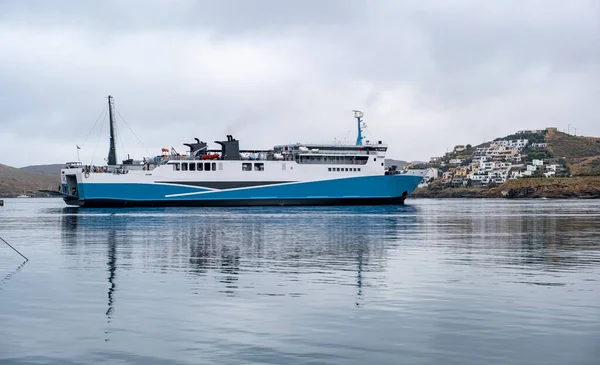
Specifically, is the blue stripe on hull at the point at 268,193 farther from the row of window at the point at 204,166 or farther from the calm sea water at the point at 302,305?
the calm sea water at the point at 302,305

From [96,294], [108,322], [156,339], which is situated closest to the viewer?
[156,339]

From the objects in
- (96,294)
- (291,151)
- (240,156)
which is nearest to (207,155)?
(240,156)

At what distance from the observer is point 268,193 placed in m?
85.8

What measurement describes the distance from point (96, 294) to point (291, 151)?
73777 millimetres

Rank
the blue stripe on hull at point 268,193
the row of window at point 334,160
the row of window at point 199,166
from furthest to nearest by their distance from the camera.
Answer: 1. the row of window at point 334,160
2. the row of window at point 199,166
3. the blue stripe on hull at point 268,193

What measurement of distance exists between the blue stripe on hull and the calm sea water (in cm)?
5491

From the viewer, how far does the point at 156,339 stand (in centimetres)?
1105

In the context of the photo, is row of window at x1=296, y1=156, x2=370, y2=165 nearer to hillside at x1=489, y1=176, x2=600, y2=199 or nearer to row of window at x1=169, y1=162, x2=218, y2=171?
row of window at x1=169, y1=162, x2=218, y2=171

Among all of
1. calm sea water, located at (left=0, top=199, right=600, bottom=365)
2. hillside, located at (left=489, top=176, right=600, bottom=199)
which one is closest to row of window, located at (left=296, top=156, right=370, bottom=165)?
calm sea water, located at (left=0, top=199, right=600, bottom=365)

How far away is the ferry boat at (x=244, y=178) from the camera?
267 ft

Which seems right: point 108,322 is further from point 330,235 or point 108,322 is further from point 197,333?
point 330,235

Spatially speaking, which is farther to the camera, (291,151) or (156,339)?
(291,151)

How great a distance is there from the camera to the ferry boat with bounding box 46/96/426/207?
3204 inches

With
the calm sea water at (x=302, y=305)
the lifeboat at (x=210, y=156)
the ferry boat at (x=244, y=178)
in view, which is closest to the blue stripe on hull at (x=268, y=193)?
the ferry boat at (x=244, y=178)
